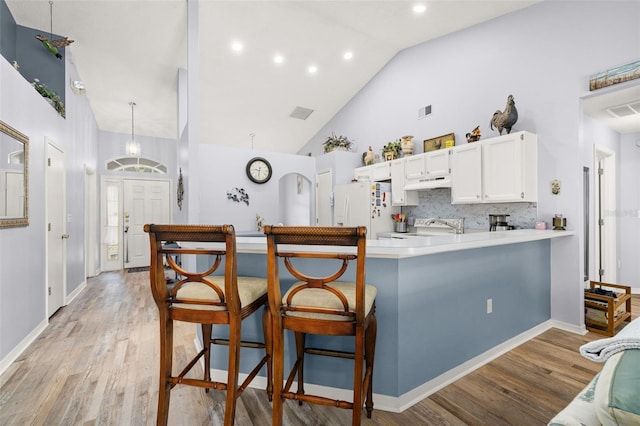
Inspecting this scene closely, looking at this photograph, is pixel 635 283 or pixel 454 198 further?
pixel 635 283

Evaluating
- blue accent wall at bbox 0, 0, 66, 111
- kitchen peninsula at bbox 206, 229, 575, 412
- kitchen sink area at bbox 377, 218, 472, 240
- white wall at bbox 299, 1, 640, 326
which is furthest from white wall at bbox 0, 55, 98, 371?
white wall at bbox 299, 1, 640, 326

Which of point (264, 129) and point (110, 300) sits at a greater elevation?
point (264, 129)

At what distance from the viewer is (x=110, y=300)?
4.27 meters

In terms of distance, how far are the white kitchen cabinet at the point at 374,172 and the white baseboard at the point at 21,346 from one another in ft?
14.7

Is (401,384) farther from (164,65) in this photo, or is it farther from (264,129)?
(264,129)

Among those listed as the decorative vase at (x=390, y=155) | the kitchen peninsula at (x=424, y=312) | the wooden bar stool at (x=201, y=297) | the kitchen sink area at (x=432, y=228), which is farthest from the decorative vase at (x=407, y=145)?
the wooden bar stool at (x=201, y=297)

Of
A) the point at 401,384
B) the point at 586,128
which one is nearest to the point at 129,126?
the point at 401,384

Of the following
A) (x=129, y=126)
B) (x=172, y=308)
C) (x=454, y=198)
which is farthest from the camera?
(x=129, y=126)

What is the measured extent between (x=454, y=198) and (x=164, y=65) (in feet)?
14.9

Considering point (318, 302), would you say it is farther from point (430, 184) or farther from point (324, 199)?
point (324, 199)

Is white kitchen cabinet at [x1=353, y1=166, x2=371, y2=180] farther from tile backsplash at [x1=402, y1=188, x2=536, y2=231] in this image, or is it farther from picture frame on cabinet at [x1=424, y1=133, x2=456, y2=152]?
picture frame on cabinet at [x1=424, y1=133, x2=456, y2=152]

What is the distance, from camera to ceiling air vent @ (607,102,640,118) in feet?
10.5

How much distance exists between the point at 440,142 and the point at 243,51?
320 centimetres

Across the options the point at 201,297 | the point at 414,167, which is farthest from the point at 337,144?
the point at 201,297
